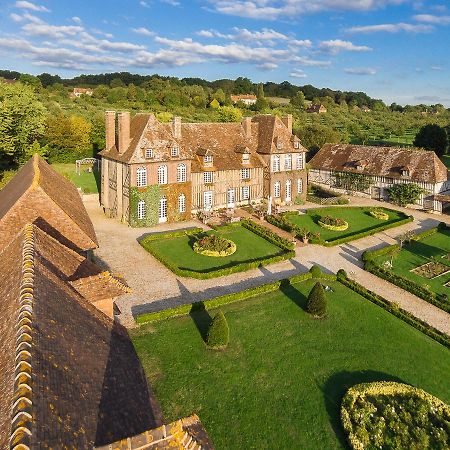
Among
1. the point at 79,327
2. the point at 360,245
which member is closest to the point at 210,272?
the point at 360,245

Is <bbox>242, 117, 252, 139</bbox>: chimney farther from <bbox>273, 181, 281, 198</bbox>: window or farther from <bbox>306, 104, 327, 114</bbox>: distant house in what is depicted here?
<bbox>306, 104, 327, 114</bbox>: distant house

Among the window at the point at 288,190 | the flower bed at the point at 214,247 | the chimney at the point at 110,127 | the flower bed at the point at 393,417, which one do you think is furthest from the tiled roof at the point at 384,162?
the flower bed at the point at 393,417

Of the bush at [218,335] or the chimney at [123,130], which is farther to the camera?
the chimney at [123,130]

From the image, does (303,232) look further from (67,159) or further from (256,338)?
(67,159)

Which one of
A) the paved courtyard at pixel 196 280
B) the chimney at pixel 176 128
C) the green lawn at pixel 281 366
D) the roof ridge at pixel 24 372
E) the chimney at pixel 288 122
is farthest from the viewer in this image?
the chimney at pixel 288 122

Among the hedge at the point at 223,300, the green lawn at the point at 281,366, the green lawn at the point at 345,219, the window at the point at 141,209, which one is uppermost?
the window at the point at 141,209

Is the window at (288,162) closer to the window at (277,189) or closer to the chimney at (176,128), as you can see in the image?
the window at (277,189)
